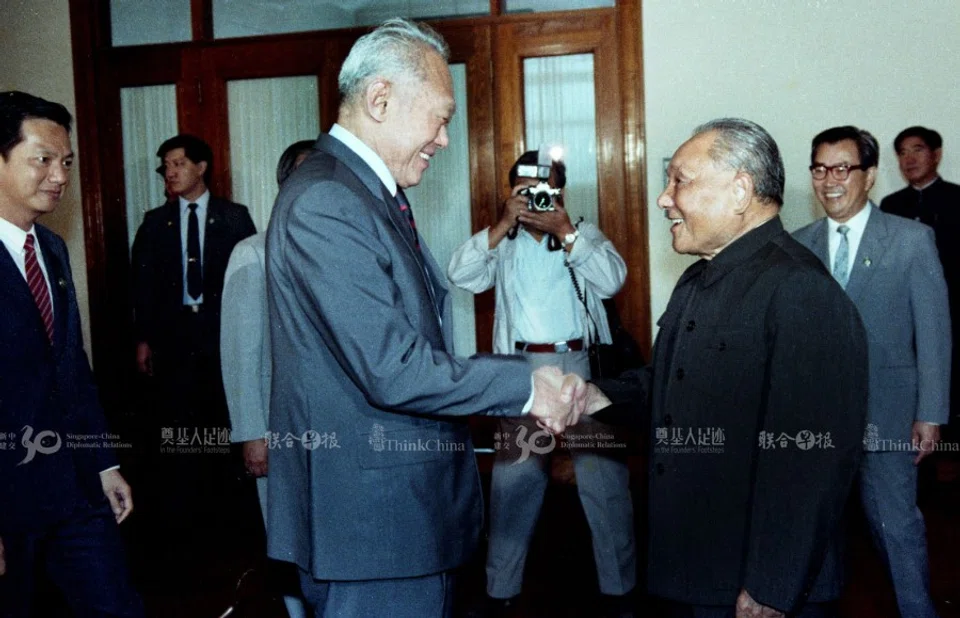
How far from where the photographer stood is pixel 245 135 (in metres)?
5.06

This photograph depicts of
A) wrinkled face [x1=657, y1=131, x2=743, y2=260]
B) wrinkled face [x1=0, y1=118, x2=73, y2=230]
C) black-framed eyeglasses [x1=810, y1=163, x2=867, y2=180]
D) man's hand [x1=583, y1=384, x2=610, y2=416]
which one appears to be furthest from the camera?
black-framed eyeglasses [x1=810, y1=163, x2=867, y2=180]

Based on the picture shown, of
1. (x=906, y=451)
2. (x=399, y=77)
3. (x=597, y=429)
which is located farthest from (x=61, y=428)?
(x=906, y=451)

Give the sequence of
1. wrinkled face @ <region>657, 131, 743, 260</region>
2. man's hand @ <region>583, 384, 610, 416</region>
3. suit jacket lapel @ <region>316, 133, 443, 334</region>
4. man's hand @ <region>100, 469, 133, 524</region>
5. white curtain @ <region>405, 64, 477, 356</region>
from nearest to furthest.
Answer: suit jacket lapel @ <region>316, 133, 443, 334</region> < wrinkled face @ <region>657, 131, 743, 260</region> < man's hand @ <region>583, 384, 610, 416</region> < man's hand @ <region>100, 469, 133, 524</region> < white curtain @ <region>405, 64, 477, 356</region>

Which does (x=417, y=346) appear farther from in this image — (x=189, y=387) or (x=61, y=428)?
(x=189, y=387)

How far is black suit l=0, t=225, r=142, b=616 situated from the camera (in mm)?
2096

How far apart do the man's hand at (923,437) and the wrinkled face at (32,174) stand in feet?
8.27

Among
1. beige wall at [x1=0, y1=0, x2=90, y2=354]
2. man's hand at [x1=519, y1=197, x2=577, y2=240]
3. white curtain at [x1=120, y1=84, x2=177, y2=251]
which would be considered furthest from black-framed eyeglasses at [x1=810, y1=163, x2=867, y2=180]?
beige wall at [x1=0, y1=0, x2=90, y2=354]

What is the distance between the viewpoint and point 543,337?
3379mm

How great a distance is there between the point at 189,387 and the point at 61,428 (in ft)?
6.93

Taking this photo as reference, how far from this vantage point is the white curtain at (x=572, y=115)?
186 inches

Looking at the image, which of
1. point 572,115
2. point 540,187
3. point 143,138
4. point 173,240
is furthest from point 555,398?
point 143,138

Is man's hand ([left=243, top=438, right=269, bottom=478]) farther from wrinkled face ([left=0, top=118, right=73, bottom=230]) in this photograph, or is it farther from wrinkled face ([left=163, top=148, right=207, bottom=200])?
wrinkled face ([left=163, top=148, right=207, bottom=200])

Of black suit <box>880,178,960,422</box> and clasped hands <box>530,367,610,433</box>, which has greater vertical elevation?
black suit <box>880,178,960,422</box>

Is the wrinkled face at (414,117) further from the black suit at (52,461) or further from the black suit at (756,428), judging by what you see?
the black suit at (52,461)
